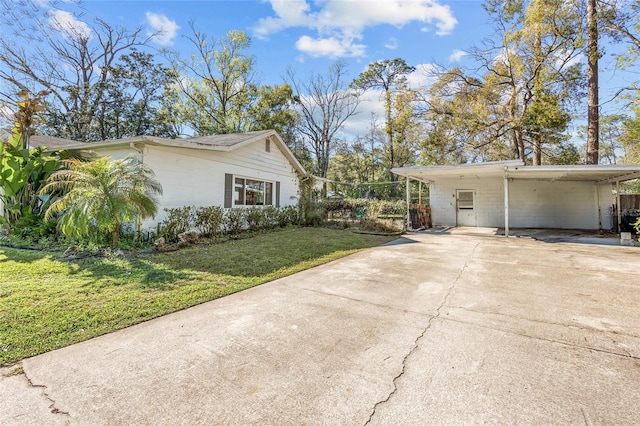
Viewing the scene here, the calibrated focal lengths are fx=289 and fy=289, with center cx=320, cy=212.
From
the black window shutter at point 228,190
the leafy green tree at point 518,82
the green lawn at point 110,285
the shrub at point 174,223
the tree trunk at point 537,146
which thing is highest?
the leafy green tree at point 518,82

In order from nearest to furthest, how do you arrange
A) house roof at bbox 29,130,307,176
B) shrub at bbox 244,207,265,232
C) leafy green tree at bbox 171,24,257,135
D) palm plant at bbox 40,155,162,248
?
palm plant at bbox 40,155,162,248 → house roof at bbox 29,130,307,176 → shrub at bbox 244,207,265,232 → leafy green tree at bbox 171,24,257,135

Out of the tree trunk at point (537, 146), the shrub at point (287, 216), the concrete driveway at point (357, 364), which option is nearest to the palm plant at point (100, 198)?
the concrete driveway at point (357, 364)

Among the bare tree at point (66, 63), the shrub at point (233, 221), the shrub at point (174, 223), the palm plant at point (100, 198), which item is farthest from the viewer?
the bare tree at point (66, 63)

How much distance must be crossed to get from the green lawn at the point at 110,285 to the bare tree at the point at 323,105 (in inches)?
971

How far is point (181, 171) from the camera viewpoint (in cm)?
866

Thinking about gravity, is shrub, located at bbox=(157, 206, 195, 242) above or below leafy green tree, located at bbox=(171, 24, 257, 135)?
below

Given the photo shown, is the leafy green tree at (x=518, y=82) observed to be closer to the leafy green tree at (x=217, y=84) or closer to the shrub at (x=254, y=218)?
the shrub at (x=254, y=218)

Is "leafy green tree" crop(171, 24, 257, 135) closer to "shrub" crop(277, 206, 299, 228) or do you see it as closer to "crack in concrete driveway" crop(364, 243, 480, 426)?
"shrub" crop(277, 206, 299, 228)

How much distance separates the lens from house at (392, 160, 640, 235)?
44.0ft

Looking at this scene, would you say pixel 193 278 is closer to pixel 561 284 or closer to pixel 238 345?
pixel 238 345

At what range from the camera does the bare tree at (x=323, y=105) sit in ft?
94.5

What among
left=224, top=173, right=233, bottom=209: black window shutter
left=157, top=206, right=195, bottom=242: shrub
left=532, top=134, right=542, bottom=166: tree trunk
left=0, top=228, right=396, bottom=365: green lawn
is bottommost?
left=0, top=228, right=396, bottom=365: green lawn

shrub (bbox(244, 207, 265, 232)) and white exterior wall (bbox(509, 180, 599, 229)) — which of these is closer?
shrub (bbox(244, 207, 265, 232))

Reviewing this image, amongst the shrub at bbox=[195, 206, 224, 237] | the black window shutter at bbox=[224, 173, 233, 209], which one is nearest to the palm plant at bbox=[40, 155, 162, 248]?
the shrub at bbox=[195, 206, 224, 237]
